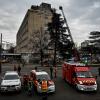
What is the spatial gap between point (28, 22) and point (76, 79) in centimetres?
8885

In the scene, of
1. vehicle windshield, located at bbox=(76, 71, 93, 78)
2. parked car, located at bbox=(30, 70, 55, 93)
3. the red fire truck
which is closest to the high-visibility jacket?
parked car, located at bbox=(30, 70, 55, 93)

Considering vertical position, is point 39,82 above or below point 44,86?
above

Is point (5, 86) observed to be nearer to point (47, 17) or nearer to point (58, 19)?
point (58, 19)

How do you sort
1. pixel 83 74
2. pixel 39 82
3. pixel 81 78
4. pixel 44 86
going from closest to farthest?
pixel 44 86
pixel 39 82
pixel 81 78
pixel 83 74

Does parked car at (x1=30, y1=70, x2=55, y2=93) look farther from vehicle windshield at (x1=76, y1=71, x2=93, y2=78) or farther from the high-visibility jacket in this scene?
vehicle windshield at (x1=76, y1=71, x2=93, y2=78)

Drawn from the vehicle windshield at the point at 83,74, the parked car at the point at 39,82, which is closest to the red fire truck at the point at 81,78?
the vehicle windshield at the point at 83,74

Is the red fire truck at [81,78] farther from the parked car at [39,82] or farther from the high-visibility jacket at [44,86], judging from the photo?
the high-visibility jacket at [44,86]

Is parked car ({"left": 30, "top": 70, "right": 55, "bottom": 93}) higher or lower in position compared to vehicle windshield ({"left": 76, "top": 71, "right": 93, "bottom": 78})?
lower

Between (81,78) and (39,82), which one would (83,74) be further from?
(39,82)

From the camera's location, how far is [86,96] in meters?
21.2

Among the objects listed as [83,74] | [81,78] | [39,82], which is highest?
[83,74]

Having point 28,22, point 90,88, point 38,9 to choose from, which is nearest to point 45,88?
point 90,88

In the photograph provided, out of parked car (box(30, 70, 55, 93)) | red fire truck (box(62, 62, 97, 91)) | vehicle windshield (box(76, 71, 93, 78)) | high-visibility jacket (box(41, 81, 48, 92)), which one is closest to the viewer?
high-visibility jacket (box(41, 81, 48, 92))

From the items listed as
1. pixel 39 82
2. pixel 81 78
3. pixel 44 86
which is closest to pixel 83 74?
pixel 81 78
